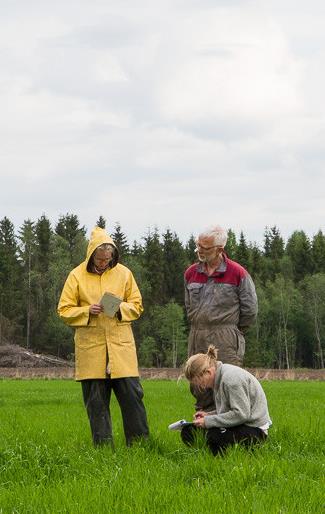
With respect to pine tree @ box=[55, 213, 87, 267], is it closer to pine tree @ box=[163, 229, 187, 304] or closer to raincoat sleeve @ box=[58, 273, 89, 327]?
pine tree @ box=[163, 229, 187, 304]

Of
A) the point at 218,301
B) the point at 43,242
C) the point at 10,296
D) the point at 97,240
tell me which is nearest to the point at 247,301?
the point at 218,301

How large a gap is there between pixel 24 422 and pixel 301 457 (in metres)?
5.20

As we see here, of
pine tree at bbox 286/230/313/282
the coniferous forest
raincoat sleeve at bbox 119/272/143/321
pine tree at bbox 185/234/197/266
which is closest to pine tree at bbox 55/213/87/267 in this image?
the coniferous forest

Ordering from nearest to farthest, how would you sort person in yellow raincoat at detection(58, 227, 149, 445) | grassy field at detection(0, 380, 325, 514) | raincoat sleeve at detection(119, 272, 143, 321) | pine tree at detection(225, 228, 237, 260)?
grassy field at detection(0, 380, 325, 514), person in yellow raincoat at detection(58, 227, 149, 445), raincoat sleeve at detection(119, 272, 143, 321), pine tree at detection(225, 228, 237, 260)

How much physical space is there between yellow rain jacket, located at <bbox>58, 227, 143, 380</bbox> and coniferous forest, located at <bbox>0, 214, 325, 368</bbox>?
63487 mm

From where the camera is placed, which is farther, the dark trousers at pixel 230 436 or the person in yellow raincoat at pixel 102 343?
the person in yellow raincoat at pixel 102 343

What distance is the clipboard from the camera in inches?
296

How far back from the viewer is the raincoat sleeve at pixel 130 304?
7758mm

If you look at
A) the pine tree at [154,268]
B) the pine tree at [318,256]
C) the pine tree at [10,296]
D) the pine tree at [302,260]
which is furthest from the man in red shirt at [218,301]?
the pine tree at [302,260]

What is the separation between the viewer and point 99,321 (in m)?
7.74

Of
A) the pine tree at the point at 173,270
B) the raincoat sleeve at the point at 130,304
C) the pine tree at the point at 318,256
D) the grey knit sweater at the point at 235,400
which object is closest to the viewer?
the grey knit sweater at the point at 235,400

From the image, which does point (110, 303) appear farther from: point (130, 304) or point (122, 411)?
point (122, 411)

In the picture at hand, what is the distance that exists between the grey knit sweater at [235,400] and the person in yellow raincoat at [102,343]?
1120 millimetres

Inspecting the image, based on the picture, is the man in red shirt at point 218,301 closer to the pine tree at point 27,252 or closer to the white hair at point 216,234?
the white hair at point 216,234
